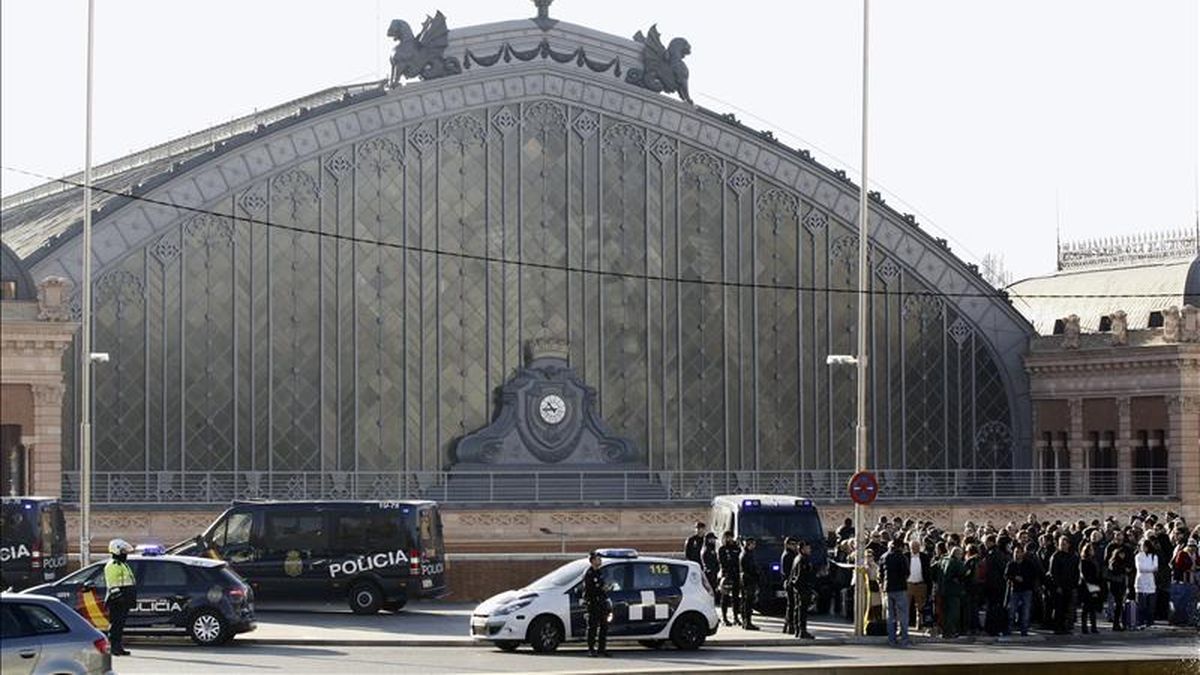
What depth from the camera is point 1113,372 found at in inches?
2928

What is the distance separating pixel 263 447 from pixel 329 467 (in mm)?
1954

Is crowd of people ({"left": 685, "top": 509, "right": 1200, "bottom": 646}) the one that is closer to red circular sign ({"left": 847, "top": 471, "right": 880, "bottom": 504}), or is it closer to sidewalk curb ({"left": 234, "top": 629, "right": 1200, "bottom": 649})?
sidewalk curb ({"left": 234, "top": 629, "right": 1200, "bottom": 649})

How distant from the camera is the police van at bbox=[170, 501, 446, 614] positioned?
45.5 metres

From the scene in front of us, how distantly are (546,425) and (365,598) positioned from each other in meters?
25.0

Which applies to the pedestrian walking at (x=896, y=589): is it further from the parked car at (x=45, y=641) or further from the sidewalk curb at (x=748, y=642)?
the parked car at (x=45, y=641)

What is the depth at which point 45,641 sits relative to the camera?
87.3 ft

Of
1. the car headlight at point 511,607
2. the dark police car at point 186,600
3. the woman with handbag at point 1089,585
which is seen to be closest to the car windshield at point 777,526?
the woman with handbag at point 1089,585

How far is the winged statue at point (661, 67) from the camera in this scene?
240ft

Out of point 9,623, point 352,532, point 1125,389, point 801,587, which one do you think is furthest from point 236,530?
point 1125,389

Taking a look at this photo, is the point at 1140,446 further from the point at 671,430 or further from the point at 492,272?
the point at 492,272

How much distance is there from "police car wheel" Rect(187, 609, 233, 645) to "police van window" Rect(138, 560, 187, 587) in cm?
55

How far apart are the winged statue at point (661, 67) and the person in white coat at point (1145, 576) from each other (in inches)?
1289

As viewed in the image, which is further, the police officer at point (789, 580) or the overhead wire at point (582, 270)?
the overhead wire at point (582, 270)

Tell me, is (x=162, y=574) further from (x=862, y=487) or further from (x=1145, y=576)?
(x=1145, y=576)
